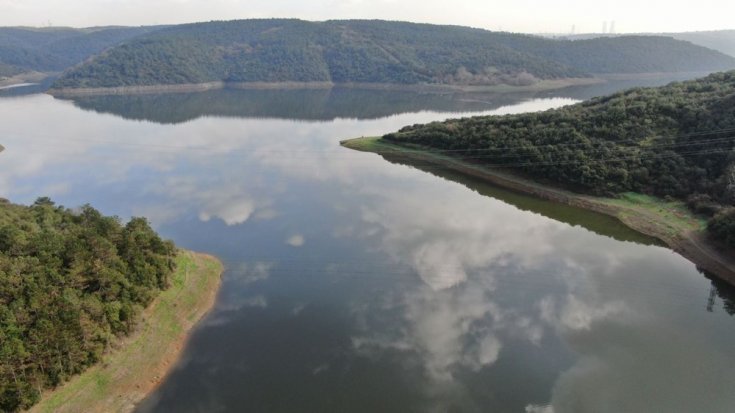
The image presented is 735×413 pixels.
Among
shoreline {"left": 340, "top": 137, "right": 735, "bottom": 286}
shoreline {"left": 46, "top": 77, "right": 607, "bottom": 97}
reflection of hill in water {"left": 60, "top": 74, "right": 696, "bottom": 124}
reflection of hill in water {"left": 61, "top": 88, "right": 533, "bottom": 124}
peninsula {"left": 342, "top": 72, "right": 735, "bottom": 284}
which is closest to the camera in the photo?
shoreline {"left": 340, "top": 137, "right": 735, "bottom": 286}

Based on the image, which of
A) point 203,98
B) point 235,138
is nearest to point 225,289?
point 235,138

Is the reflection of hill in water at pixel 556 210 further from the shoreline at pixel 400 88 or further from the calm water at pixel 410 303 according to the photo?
the shoreline at pixel 400 88

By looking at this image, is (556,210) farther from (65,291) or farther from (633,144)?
(65,291)

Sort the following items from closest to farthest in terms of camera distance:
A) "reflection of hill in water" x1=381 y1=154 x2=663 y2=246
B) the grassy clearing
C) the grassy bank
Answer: the grassy bank < the grassy clearing < "reflection of hill in water" x1=381 y1=154 x2=663 y2=246

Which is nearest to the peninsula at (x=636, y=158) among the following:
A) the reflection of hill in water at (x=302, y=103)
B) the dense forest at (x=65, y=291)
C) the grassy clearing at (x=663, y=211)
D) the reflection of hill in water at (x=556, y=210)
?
the grassy clearing at (x=663, y=211)

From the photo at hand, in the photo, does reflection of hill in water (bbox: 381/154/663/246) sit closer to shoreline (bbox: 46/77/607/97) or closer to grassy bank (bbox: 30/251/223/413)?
grassy bank (bbox: 30/251/223/413)

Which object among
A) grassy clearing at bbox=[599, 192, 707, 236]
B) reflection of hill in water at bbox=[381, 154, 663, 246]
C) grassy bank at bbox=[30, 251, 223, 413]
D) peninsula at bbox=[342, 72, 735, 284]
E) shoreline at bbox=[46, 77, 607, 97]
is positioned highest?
shoreline at bbox=[46, 77, 607, 97]

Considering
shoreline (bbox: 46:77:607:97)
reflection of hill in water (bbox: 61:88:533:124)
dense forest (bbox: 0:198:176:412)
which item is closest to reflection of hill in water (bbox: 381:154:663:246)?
dense forest (bbox: 0:198:176:412)
